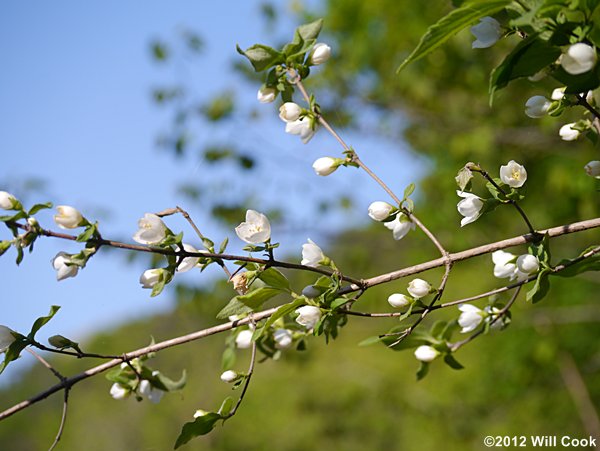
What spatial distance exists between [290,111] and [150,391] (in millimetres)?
523

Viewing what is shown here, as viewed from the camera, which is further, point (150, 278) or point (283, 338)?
point (283, 338)

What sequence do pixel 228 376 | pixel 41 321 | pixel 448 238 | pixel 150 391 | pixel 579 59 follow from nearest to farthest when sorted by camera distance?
pixel 579 59 < pixel 41 321 < pixel 228 376 < pixel 150 391 < pixel 448 238

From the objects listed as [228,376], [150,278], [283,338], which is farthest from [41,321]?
[283,338]

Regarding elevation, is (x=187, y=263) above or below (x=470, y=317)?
above

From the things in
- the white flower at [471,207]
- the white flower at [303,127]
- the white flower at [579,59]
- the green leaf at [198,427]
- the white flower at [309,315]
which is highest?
the white flower at [579,59]

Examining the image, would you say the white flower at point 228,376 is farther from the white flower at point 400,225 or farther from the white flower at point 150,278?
the white flower at point 400,225

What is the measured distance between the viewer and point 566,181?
2.93 metres

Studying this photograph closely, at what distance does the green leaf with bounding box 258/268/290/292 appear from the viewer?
81cm

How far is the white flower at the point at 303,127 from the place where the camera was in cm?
97

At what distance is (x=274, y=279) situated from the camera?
82 cm

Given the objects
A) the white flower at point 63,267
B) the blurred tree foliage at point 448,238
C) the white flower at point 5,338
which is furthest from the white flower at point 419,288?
the blurred tree foliage at point 448,238

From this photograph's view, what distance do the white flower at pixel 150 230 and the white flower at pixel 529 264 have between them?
0.46 m

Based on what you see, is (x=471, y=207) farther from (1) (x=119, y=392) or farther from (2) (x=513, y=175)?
(1) (x=119, y=392)

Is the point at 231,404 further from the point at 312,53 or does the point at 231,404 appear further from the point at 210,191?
the point at 210,191
